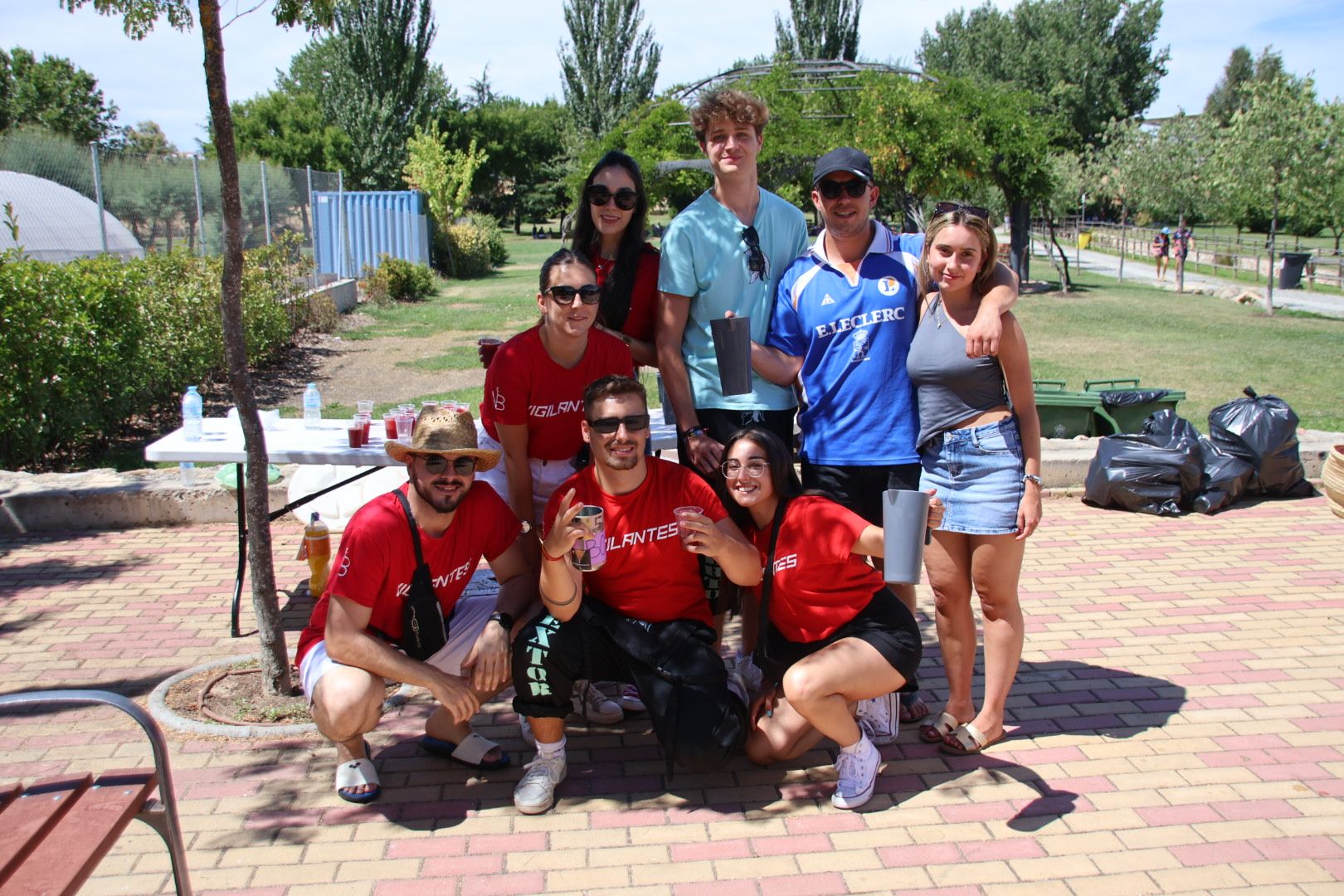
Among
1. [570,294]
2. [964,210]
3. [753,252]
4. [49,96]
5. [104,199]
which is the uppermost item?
[49,96]

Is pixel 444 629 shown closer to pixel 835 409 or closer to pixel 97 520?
pixel 835 409

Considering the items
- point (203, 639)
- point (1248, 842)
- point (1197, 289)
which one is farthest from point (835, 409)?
point (1197, 289)

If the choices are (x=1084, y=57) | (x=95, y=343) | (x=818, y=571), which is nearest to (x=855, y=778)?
(x=818, y=571)

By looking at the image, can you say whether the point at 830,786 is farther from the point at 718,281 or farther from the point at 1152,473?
the point at 1152,473

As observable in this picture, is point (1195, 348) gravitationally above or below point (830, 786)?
above

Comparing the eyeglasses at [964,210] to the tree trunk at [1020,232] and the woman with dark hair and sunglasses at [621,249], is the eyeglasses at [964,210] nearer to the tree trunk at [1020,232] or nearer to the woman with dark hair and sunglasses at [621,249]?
the woman with dark hair and sunglasses at [621,249]

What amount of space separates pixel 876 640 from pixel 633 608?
2.79 ft

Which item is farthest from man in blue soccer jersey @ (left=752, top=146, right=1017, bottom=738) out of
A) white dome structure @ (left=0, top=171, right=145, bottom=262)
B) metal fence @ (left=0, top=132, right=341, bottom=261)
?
white dome structure @ (left=0, top=171, right=145, bottom=262)

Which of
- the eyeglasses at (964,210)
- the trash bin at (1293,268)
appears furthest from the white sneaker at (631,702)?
the trash bin at (1293,268)

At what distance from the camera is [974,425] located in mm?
3533

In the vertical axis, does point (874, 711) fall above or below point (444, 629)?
below

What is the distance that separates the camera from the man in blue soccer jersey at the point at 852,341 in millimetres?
3617

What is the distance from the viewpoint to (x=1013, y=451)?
139 inches

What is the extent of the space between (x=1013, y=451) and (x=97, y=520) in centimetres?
563
